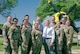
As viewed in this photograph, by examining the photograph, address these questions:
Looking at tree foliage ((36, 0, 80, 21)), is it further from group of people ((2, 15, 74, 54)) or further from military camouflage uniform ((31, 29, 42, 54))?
military camouflage uniform ((31, 29, 42, 54))

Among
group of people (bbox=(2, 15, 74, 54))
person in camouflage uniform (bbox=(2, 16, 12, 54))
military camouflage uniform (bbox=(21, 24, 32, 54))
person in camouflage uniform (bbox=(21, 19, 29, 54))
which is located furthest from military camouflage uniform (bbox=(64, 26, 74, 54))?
person in camouflage uniform (bbox=(2, 16, 12, 54))

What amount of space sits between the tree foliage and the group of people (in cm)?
2274

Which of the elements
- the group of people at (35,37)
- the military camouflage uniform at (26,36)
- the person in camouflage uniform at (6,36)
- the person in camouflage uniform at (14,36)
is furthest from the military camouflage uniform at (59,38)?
the person in camouflage uniform at (6,36)

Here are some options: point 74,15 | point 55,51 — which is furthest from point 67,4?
point 55,51

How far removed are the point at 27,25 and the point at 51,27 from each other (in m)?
1.04

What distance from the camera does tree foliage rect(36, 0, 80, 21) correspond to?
3672 centimetres

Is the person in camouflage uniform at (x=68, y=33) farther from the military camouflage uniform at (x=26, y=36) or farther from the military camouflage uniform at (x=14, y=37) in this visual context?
the military camouflage uniform at (x=14, y=37)

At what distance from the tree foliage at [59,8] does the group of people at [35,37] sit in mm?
22741

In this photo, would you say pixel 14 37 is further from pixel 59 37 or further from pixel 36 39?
pixel 59 37

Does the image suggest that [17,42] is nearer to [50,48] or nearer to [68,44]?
[50,48]

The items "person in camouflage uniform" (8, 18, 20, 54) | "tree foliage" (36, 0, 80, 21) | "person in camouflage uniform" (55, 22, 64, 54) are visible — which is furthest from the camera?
"tree foliage" (36, 0, 80, 21)

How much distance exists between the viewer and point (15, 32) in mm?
12102

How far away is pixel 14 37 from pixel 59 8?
2636 cm

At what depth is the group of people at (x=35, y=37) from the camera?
12.1 metres
